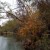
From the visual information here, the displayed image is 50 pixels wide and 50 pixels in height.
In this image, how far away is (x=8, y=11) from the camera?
30.0 feet

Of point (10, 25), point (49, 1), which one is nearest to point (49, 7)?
point (49, 1)

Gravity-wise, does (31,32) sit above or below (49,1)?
below

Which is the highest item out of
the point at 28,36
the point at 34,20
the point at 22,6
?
the point at 22,6

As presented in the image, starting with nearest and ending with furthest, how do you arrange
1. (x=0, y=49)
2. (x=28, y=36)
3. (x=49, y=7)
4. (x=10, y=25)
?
(x=49, y=7)
(x=28, y=36)
(x=0, y=49)
(x=10, y=25)

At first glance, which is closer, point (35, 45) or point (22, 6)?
point (35, 45)

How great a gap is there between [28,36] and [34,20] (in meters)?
0.78

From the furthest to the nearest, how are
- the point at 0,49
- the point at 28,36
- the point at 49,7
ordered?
1. the point at 0,49
2. the point at 28,36
3. the point at 49,7

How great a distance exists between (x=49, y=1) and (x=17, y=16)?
6.86 feet

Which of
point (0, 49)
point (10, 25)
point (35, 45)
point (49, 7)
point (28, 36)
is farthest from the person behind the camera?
point (10, 25)

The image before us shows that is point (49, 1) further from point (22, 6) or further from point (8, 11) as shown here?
point (8, 11)

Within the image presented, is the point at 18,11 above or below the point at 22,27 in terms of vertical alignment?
above

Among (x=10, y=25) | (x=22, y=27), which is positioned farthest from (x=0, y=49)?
(x=10, y=25)

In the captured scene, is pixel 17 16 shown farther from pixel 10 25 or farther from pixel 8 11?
pixel 10 25

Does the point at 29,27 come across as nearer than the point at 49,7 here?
No
